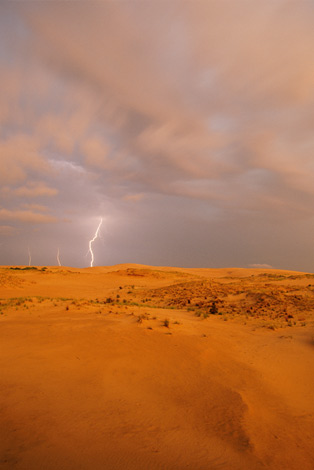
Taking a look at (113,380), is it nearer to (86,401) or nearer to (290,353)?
(86,401)

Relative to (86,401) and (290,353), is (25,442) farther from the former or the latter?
(290,353)

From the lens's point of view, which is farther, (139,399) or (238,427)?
(139,399)

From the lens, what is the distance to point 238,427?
396cm

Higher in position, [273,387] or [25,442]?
[25,442]

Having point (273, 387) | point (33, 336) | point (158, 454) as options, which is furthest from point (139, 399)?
point (33, 336)

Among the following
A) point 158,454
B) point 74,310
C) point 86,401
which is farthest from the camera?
point 74,310

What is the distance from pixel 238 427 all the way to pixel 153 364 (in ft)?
8.85

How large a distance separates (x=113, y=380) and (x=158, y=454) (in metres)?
2.31

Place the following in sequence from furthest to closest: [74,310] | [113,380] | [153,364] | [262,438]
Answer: [74,310] < [153,364] < [113,380] < [262,438]

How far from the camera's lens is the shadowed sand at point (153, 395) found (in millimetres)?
3258

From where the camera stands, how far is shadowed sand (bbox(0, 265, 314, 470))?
10.7 ft

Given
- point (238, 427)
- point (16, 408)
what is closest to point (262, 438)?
point (238, 427)

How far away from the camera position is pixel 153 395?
4844 millimetres

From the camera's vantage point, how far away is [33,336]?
26.5 ft
